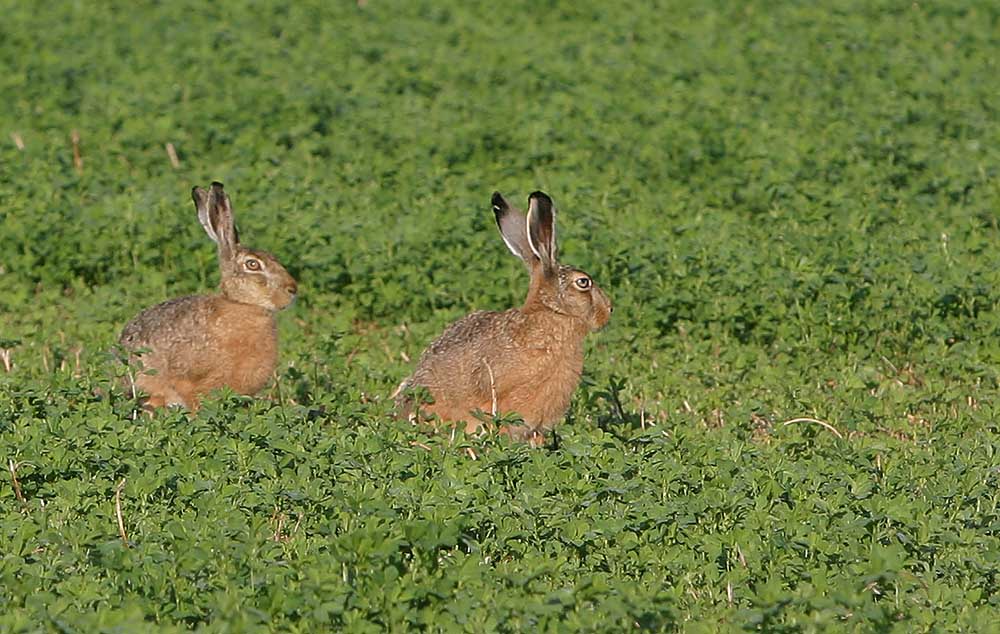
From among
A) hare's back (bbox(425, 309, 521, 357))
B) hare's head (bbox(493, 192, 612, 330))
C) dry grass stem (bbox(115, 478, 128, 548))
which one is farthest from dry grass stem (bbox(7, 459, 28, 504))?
hare's head (bbox(493, 192, 612, 330))

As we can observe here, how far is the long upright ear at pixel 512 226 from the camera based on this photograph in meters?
8.86

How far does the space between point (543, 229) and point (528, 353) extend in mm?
641

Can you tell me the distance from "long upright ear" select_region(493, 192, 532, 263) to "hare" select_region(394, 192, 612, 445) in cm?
23

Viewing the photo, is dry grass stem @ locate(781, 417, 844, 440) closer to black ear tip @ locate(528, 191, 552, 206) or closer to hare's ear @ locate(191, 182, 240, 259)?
black ear tip @ locate(528, 191, 552, 206)

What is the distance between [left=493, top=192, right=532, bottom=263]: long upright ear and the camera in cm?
886

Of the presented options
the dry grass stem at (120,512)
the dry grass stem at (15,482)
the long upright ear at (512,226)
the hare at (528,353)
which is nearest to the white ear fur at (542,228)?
the hare at (528,353)

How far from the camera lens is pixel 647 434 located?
7.43 metres

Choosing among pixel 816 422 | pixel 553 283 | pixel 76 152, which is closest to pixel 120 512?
pixel 553 283

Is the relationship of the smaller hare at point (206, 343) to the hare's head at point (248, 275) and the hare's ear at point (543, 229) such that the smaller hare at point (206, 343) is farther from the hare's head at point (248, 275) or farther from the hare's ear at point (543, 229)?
the hare's ear at point (543, 229)

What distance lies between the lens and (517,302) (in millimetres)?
10398

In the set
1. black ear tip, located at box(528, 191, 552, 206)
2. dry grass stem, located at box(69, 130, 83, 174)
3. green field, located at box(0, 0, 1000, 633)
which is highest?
black ear tip, located at box(528, 191, 552, 206)

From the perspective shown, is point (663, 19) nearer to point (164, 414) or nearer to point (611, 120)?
point (611, 120)

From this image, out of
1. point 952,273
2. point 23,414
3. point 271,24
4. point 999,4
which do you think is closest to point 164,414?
point 23,414

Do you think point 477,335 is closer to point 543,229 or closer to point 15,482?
point 543,229
